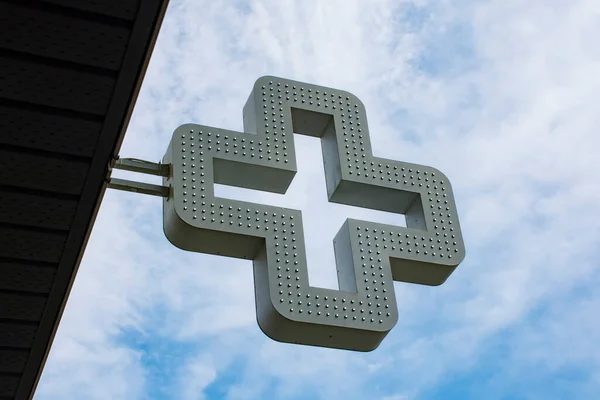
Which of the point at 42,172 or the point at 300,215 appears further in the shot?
the point at 300,215

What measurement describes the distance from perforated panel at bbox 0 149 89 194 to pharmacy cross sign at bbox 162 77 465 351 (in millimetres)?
779

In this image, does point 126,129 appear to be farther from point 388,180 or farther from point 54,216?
point 388,180

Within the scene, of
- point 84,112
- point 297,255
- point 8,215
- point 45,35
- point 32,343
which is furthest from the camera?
point 32,343

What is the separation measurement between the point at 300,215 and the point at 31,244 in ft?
6.57

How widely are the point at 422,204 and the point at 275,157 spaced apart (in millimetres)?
1378

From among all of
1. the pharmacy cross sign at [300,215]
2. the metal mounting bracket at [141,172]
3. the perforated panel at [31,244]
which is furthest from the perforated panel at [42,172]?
the pharmacy cross sign at [300,215]

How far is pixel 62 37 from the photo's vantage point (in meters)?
4.72

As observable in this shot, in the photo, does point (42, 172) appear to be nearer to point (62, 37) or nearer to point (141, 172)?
point (141, 172)

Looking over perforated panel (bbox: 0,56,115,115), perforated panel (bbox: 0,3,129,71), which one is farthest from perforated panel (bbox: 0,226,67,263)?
perforated panel (bbox: 0,3,129,71)

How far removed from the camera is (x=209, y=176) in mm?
6273

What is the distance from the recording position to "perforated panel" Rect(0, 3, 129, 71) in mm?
4591

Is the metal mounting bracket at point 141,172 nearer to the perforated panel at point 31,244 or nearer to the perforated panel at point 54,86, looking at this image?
the perforated panel at point 31,244

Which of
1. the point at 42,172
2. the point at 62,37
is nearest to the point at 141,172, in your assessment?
the point at 42,172

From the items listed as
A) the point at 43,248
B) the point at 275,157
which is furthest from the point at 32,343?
the point at 275,157
